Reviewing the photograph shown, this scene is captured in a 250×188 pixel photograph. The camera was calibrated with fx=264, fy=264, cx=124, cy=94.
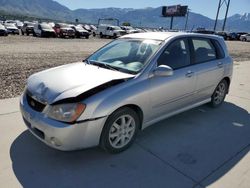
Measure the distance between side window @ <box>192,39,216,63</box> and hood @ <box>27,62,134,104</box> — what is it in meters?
1.76

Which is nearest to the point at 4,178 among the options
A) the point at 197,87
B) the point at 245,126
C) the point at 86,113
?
the point at 86,113

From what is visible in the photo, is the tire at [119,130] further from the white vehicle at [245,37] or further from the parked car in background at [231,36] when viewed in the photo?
the parked car in background at [231,36]

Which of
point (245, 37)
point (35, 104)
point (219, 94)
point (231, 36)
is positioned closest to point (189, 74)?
point (219, 94)

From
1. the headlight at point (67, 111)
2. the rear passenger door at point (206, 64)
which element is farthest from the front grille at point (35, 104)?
the rear passenger door at point (206, 64)

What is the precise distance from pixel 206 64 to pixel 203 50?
0.30 m

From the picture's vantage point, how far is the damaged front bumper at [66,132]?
304 centimetres

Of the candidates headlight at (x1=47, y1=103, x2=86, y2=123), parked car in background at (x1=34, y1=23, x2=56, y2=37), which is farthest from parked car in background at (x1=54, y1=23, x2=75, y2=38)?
headlight at (x1=47, y1=103, x2=86, y2=123)

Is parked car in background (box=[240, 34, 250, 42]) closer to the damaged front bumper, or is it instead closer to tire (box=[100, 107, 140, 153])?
tire (box=[100, 107, 140, 153])

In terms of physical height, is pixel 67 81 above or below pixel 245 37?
above

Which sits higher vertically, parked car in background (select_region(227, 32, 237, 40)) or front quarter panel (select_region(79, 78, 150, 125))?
front quarter panel (select_region(79, 78, 150, 125))

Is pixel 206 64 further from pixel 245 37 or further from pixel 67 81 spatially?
pixel 245 37

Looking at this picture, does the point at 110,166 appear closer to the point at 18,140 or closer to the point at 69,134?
the point at 69,134

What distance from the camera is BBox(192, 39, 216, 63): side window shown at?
4809 mm

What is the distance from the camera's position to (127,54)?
4.36 meters
